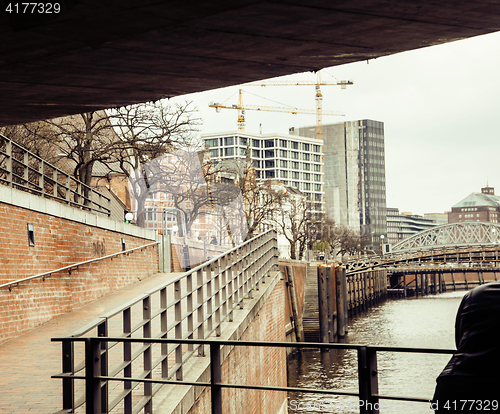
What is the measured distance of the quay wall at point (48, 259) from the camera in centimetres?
1141

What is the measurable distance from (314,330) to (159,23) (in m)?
35.0

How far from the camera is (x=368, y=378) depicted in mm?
3953

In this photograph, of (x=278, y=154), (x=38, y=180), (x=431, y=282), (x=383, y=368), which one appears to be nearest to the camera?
(x=38, y=180)

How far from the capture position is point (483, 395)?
222cm

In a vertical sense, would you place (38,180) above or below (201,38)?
above

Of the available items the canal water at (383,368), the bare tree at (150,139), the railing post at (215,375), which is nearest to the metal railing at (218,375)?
the railing post at (215,375)

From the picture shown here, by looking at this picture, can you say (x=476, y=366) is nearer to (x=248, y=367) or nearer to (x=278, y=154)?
(x=248, y=367)

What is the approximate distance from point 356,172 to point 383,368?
493 ft

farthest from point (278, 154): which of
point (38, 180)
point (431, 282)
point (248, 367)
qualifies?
point (248, 367)

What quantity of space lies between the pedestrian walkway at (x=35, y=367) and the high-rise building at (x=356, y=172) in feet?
526

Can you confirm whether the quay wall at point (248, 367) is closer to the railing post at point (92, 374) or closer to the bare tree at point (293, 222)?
the railing post at point (92, 374)

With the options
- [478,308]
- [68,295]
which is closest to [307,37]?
[478,308]

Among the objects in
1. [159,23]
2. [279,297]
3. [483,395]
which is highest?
[159,23]

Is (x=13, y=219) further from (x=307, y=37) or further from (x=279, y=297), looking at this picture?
(x=307, y=37)
